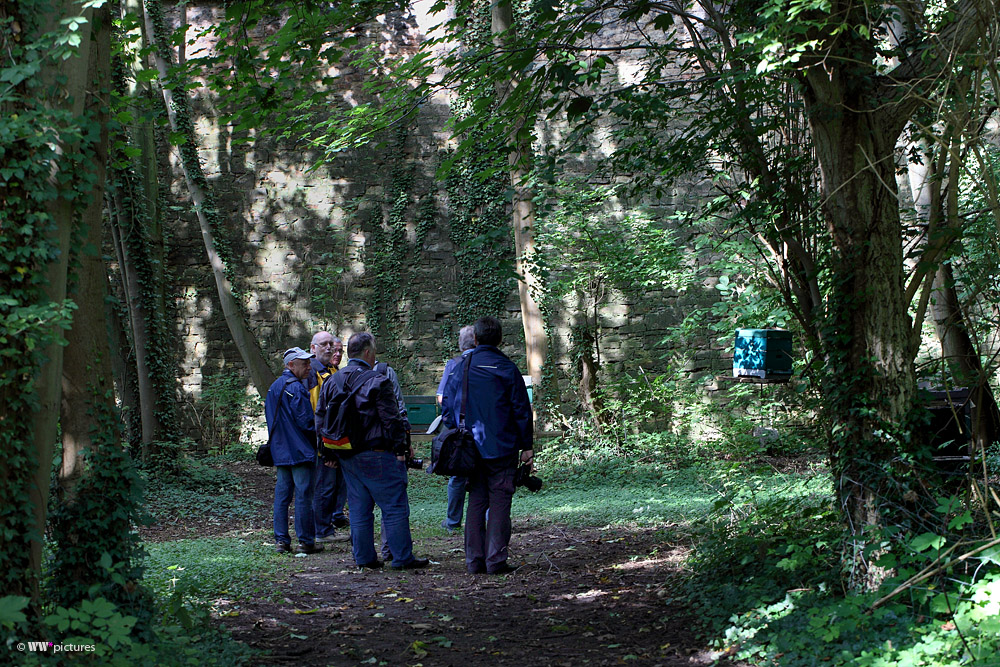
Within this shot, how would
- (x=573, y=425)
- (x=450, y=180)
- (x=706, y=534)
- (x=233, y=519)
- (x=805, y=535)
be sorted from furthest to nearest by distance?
(x=450, y=180) → (x=573, y=425) → (x=233, y=519) → (x=706, y=534) → (x=805, y=535)

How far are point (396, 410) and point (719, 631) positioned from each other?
9.01 feet

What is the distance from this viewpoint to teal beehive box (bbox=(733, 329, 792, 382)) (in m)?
6.89

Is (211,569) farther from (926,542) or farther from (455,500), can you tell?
(926,542)

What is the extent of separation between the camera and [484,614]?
4777 mm

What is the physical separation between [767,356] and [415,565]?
11.0 feet

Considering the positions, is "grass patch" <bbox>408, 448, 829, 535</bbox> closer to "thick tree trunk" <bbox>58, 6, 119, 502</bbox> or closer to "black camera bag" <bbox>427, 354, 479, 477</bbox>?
"black camera bag" <bbox>427, 354, 479, 477</bbox>

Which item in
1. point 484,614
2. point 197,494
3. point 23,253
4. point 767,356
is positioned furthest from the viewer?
point 197,494

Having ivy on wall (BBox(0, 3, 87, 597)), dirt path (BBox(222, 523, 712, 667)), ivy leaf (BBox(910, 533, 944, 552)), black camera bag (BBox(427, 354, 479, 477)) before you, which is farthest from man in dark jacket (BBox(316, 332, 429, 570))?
ivy leaf (BBox(910, 533, 944, 552))

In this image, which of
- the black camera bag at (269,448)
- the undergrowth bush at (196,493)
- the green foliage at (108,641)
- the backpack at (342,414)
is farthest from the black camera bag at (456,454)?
the undergrowth bush at (196,493)

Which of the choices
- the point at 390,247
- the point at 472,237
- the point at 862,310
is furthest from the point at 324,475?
the point at 390,247

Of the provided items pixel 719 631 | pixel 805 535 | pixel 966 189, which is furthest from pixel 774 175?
pixel 966 189

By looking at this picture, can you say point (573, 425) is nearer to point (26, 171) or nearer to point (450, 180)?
point (450, 180)

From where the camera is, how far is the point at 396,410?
592 centimetres

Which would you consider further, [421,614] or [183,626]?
[421,614]
